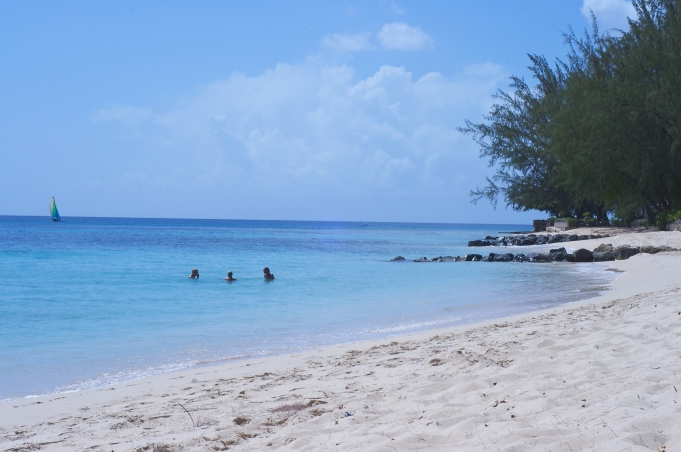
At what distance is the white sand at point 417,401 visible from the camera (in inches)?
151

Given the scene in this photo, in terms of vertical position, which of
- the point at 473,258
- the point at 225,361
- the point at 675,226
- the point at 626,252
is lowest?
the point at 225,361

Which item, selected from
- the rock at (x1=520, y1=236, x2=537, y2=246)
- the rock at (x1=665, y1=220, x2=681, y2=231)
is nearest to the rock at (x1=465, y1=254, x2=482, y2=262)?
the rock at (x1=665, y1=220, x2=681, y2=231)

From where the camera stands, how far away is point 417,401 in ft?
16.2

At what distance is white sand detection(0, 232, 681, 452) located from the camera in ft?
12.5

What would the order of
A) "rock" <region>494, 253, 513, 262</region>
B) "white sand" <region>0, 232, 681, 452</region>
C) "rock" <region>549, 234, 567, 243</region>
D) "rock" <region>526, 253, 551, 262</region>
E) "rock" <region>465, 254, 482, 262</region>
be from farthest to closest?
"rock" <region>549, 234, 567, 243</region> → "rock" <region>465, 254, 482, 262</region> → "rock" <region>494, 253, 513, 262</region> → "rock" <region>526, 253, 551, 262</region> → "white sand" <region>0, 232, 681, 452</region>

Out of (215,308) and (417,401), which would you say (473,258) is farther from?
(417,401)

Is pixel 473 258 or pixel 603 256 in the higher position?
pixel 603 256

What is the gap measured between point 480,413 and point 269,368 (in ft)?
12.0

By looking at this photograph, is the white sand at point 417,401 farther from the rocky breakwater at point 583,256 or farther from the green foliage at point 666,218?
the green foliage at point 666,218

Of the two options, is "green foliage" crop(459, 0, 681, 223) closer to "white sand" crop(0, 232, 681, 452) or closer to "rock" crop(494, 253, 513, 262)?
"rock" crop(494, 253, 513, 262)

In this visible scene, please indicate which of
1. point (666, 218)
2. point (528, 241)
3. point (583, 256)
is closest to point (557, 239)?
point (528, 241)

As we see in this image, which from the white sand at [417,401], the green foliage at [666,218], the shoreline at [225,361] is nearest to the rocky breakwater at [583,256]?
the green foliage at [666,218]

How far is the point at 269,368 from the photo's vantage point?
749cm

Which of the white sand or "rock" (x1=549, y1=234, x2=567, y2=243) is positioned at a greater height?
"rock" (x1=549, y1=234, x2=567, y2=243)
